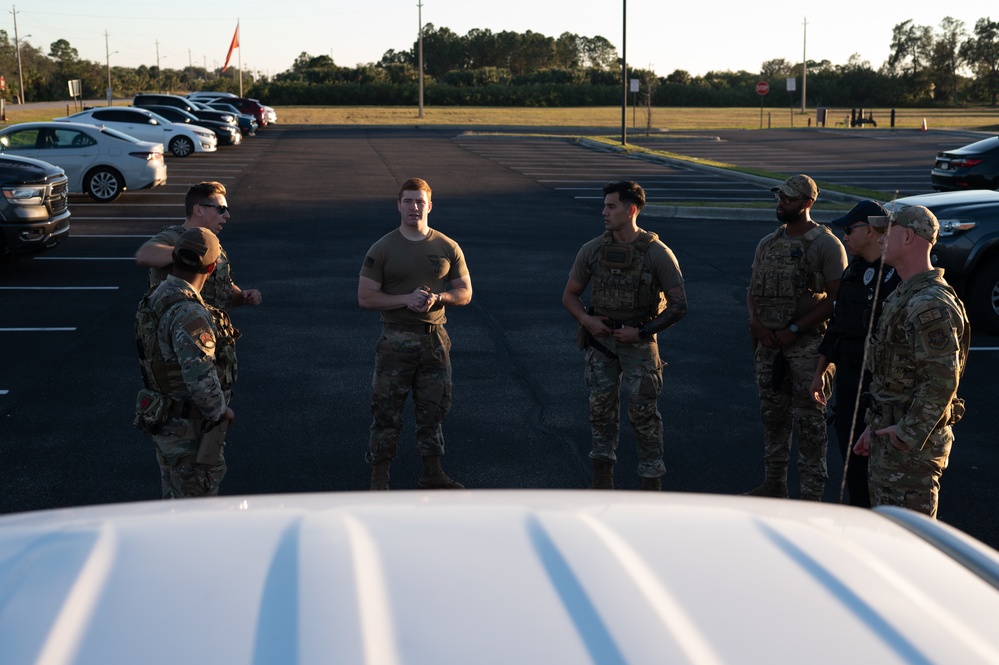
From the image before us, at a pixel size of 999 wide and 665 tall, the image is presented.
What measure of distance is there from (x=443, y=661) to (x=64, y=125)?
2305 centimetres

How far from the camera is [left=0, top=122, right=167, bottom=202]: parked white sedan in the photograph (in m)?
22.1

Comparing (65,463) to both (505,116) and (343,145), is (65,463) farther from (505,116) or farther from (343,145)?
(505,116)

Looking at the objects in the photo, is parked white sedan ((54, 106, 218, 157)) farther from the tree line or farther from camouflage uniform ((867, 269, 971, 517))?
the tree line

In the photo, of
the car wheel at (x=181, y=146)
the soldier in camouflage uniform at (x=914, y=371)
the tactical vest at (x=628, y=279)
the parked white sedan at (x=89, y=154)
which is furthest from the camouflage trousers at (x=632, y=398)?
the car wheel at (x=181, y=146)

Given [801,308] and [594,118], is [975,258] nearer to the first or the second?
[801,308]

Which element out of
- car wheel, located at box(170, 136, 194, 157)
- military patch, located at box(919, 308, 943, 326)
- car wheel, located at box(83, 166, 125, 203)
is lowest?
military patch, located at box(919, 308, 943, 326)

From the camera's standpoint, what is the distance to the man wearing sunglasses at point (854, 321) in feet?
19.1

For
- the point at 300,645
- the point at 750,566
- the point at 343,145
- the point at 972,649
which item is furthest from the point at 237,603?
the point at 343,145

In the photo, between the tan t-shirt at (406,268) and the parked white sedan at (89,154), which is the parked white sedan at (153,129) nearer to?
the parked white sedan at (89,154)

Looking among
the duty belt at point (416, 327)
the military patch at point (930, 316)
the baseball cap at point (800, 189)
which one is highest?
the baseball cap at point (800, 189)

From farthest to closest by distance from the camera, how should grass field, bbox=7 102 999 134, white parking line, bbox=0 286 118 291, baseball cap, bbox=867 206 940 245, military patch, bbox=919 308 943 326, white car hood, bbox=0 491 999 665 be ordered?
grass field, bbox=7 102 999 134 → white parking line, bbox=0 286 118 291 → baseball cap, bbox=867 206 940 245 → military patch, bbox=919 308 943 326 → white car hood, bbox=0 491 999 665

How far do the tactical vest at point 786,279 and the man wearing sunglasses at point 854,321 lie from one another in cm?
34

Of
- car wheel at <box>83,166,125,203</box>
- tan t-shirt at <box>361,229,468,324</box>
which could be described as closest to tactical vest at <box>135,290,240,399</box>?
tan t-shirt at <box>361,229,468,324</box>

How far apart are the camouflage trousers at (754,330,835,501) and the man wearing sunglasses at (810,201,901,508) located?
11.1 inches
